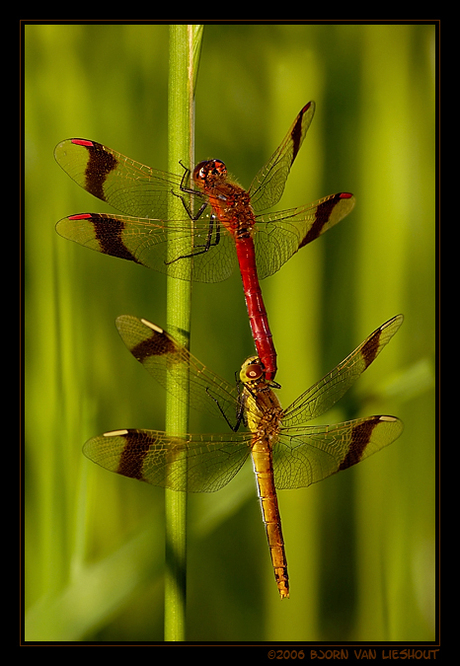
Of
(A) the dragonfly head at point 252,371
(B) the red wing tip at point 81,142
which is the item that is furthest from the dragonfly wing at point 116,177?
(A) the dragonfly head at point 252,371

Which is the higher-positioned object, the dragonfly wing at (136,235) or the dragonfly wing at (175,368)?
the dragonfly wing at (136,235)

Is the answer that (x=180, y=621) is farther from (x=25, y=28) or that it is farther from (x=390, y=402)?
(x=25, y=28)

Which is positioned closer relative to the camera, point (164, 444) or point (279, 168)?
point (164, 444)

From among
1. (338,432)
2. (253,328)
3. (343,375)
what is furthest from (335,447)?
(253,328)

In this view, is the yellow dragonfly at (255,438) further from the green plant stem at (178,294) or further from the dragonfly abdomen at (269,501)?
the green plant stem at (178,294)

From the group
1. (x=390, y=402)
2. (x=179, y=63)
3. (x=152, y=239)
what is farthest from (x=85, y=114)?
(x=390, y=402)

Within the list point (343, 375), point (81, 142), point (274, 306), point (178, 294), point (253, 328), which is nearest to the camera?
point (178, 294)

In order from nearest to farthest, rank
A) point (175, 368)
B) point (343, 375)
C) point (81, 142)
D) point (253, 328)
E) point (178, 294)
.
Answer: point (178, 294) < point (175, 368) < point (81, 142) < point (343, 375) < point (253, 328)

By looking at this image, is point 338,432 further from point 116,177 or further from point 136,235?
point 116,177
